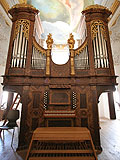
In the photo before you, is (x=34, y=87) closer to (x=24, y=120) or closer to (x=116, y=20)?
(x=24, y=120)

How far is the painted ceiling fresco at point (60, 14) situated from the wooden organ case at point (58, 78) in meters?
4.77

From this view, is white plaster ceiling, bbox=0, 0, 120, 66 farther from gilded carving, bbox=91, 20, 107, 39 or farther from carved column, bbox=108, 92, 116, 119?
carved column, bbox=108, 92, 116, 119

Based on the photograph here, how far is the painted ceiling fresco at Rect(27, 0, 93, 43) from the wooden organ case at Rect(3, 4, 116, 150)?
4.77 m

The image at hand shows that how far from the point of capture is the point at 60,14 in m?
9.59

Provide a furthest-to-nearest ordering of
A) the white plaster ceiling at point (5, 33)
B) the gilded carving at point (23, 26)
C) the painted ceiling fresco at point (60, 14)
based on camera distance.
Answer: the painted ceiling fresco at point (60, 14) < the white plaster ceiling at point (5, 33) < the gilded carving at point (23, 26)

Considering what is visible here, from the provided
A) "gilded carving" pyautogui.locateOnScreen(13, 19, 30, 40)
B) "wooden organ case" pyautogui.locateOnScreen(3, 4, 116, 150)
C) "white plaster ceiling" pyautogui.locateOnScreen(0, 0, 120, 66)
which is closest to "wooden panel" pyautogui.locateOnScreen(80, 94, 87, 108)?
"wooden organ case" pyautogui.locateOnScreen(3, 4, 116, 150)

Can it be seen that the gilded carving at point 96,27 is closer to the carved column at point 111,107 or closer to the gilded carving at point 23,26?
the gilded carving at point 23,26

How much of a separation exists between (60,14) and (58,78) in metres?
7.53

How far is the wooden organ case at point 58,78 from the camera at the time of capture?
4191 millimetres

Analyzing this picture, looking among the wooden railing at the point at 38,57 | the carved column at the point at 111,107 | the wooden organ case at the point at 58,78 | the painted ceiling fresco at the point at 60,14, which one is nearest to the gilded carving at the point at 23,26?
the wooden organ case at the point at 58,78

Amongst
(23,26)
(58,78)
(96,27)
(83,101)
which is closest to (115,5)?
(96,27)

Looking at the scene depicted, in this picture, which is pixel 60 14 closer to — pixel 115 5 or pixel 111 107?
pixel 115 5

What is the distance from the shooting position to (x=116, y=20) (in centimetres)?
775

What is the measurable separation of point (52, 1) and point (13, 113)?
30.5 feet
